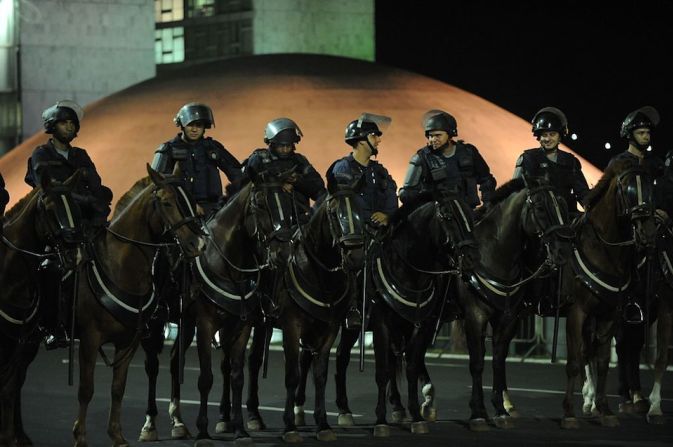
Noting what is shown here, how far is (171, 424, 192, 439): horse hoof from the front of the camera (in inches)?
600

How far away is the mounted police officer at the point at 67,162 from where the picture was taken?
14.4 m

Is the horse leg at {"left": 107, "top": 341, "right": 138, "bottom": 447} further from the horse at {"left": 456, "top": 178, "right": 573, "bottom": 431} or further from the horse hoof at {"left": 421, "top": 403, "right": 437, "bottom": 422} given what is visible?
the horse hoof at {"left": 421, "top": 403, "right": 437, "bottom": 422}

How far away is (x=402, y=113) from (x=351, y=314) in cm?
2604

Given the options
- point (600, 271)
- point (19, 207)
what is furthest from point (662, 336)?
point (19, 207)

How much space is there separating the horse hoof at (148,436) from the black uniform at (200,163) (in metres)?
2.45

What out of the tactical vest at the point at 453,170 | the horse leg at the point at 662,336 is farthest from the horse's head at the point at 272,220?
the horse leg at the point at 662,336

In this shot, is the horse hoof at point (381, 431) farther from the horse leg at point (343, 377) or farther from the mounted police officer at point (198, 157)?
the mounted police officer at point (198, 157)

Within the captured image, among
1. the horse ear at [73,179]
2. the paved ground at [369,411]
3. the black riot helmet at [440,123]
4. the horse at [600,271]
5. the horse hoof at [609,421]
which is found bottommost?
the paved ground at [369,411]

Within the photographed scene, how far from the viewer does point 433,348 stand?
94.9 ft

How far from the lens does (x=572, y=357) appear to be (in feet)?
52.9

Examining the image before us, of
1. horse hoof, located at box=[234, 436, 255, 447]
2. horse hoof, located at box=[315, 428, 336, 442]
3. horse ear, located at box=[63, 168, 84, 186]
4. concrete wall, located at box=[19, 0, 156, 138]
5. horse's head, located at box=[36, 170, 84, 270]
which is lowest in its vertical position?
horse hoof, located at box=[315, 428, 336, 442]

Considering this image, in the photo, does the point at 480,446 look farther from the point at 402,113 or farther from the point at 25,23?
the point at 25,23

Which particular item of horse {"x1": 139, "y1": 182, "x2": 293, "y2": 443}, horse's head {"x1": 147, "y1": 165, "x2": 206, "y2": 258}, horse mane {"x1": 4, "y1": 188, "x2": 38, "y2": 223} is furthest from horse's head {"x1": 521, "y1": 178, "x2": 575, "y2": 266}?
horse mane {"x1": 4, "y1": 188, "x2": 38, "y2": 223}

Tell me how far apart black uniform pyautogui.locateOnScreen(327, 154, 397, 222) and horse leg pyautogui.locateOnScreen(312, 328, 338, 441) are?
1560 millimetres
